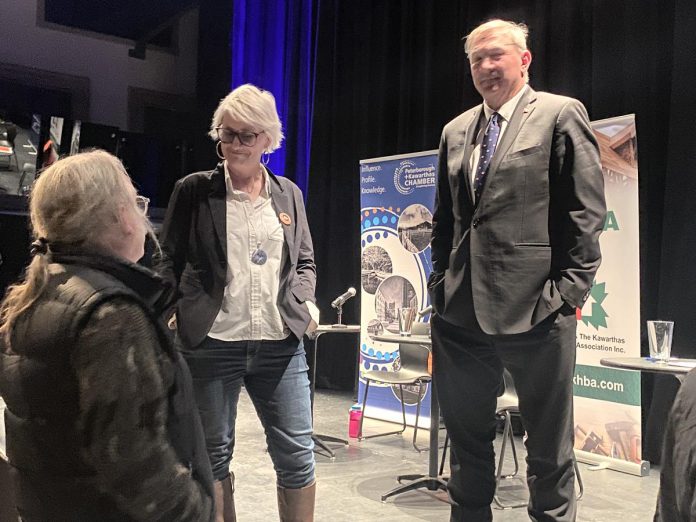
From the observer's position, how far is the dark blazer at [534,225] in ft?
5.94

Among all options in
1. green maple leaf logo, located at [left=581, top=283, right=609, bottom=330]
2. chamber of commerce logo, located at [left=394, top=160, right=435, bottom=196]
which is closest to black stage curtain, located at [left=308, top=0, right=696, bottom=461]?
green maple leaf logo, located at [left=581, top=283, right=609, bottom=330]

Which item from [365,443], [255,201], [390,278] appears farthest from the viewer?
[390,278]

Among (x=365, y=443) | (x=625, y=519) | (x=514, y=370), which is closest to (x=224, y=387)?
(x=514, y=370)

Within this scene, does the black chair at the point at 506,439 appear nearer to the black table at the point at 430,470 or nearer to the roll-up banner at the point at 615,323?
the black table at the point at 430,470

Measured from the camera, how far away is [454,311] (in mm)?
1931

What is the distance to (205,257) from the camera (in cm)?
192

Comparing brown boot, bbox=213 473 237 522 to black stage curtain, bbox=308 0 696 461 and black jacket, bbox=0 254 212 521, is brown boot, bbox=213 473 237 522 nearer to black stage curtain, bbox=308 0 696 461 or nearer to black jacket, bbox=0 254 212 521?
black jacket, bbox=0 254 212 521

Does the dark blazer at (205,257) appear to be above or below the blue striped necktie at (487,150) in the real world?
below

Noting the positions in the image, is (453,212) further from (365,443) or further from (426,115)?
(426,115)

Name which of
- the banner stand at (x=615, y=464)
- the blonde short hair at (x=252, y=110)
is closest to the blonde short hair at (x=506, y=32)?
the blonde short hair at (x=252, y=110)

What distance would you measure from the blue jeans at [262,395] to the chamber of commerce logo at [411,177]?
117 inches

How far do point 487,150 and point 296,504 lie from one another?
114 centimetres

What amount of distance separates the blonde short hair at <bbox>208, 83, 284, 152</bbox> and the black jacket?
90 centimetres

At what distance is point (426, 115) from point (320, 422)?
2617 millimetres
